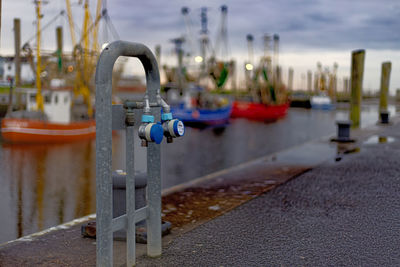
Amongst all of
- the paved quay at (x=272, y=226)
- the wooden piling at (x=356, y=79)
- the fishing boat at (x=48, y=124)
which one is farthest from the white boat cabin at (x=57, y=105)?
the paved quay at (x=272, y=226)

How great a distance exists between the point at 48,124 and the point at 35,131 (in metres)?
0.76

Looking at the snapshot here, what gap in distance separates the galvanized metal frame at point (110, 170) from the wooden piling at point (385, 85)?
23839 millimetres

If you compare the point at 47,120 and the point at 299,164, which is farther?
the point at 47,120

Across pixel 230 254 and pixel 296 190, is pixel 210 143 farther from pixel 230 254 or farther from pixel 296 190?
pixel 230 254

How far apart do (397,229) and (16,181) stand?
11004 millimetres

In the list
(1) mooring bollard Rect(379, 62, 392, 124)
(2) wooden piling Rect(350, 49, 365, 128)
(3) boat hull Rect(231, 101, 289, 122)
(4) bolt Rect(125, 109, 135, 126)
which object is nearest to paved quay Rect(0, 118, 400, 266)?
(4) bolt Rect(125, 109, 135, 126)

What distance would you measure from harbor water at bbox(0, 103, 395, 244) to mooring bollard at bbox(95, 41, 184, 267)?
4.03m

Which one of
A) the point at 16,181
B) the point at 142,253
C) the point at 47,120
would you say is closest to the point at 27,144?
the point at 47,120

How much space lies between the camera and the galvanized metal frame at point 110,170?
3.95 metres

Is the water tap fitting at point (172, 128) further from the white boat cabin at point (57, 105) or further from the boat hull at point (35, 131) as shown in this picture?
the white boat cabin at point (57, 105)

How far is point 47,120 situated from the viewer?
2602 cm

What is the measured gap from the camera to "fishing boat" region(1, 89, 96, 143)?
24.1m

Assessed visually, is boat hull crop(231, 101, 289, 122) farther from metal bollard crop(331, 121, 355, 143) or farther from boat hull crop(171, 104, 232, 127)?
metal bollard crop(331, 121, 355, 143)

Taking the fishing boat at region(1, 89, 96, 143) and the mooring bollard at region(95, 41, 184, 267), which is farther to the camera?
the fishing boat at region(1, 89, 96, 143)
